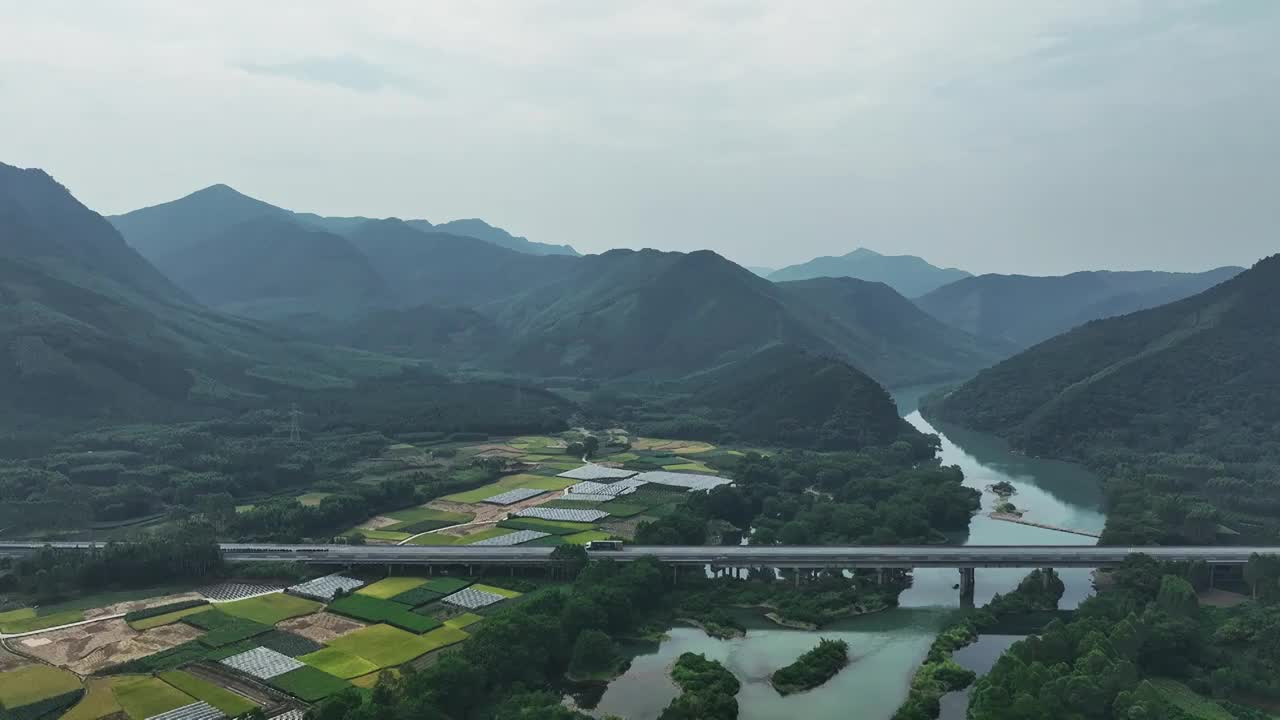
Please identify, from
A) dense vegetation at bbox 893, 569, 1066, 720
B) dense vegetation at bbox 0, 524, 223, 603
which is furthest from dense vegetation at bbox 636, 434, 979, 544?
dense vegetation at bbox 0, 524, 223, 603

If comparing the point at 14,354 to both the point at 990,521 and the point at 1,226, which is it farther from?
the point at 990,521

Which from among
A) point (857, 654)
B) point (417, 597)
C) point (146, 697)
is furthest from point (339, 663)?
point (857, 654)

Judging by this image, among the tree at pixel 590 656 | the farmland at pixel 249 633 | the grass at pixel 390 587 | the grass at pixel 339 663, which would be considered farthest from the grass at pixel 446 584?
the tree at pixel 590 656

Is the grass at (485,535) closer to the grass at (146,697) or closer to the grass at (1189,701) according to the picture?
the grass at (146,697)

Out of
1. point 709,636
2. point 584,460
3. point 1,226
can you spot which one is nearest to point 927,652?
point 709,636

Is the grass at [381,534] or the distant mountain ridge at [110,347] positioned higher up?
the distant mountain ridge at [110,347]

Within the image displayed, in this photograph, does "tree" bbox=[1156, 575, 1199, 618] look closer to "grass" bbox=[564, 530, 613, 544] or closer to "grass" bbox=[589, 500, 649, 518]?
"grass" bbox=[564, 530, 613, 544]
